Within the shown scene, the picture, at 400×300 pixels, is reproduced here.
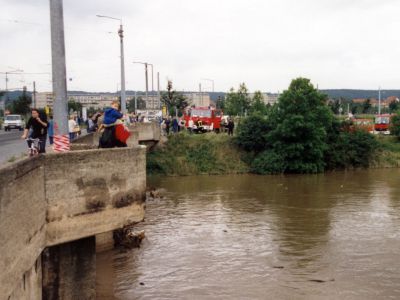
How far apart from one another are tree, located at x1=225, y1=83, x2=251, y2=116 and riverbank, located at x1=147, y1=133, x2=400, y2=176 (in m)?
38.1

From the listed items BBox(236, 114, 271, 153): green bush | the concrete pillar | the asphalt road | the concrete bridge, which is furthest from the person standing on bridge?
BBox(236, 114, 271, 153): green bush

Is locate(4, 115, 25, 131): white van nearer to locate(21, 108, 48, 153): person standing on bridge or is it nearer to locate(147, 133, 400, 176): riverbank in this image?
locate(147, 133, 400, 176): riverbank

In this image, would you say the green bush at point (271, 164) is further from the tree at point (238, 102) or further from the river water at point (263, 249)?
the tree at point (238, 102)

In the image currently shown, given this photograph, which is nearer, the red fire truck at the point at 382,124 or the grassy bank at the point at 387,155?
the grassy bank at the point at 387,155

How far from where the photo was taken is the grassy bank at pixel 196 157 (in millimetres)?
43594

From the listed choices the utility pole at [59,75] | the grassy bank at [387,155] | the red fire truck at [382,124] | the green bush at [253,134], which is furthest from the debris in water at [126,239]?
the red fire truck at [382,124]

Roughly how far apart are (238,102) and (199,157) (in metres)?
42.4

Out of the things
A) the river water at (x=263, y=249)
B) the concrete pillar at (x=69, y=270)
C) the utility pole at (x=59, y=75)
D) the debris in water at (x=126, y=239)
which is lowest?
the river water at (x=263, y=249)

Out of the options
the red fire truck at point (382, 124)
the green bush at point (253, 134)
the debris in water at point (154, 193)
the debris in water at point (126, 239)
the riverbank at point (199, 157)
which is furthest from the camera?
the red fire truck at point (382, 124)

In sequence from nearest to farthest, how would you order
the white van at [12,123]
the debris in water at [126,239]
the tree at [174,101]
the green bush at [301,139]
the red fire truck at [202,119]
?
the debris in water at [126,239]
the green bush at [301,139]
the red fire truck at [202,119]
the white van at [12,123]
the tree at [174,101]

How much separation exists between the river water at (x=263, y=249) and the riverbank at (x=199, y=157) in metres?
9.45

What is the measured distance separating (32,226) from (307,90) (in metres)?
38.4

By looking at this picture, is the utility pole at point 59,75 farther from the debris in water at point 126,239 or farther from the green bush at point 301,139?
the green bush at point 301,139

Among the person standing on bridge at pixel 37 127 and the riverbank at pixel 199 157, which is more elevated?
the person standing on bridge at pixel 37 127
